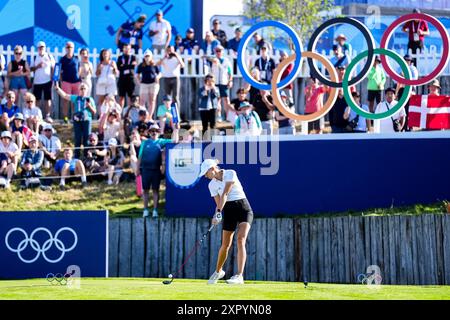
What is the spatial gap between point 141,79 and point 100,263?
21.1 feet

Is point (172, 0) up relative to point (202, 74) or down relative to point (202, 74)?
up

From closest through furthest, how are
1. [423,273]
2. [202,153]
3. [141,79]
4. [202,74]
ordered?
1. [423,273]
2. [202,153]
3. [141,79]
4. [202,74]

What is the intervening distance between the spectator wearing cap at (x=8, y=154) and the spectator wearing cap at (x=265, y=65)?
221 inches

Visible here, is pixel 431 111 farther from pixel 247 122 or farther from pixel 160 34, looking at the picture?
pixel 160 34

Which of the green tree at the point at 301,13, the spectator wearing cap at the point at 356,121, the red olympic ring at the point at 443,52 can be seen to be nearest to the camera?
the red olympic ring at the point at 443,52

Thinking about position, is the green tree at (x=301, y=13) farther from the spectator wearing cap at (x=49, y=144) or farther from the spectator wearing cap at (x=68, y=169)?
the spectator wearing cap at (x=68, y=169)

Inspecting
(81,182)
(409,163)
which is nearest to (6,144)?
(81,182)

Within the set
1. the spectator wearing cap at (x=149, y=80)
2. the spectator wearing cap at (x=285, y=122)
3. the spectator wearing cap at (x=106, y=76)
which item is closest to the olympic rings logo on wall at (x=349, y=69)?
the spectator wearing cap at (x=285, y=122)

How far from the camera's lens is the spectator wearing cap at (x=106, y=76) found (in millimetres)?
25281

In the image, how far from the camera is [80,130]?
24125mm

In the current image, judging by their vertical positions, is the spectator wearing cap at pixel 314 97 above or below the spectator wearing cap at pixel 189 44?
below

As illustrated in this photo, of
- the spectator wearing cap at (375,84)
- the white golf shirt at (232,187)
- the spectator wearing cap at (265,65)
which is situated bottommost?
the white golf shirt at (232,187)

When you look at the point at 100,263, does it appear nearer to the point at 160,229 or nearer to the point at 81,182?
the point at 160,229

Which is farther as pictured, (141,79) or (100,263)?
(141,79)
